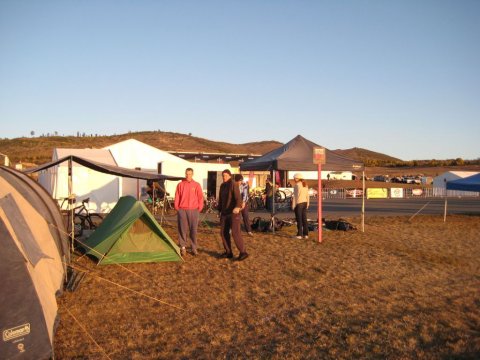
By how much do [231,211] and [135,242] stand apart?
6.33ft

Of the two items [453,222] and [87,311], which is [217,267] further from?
[453,222]

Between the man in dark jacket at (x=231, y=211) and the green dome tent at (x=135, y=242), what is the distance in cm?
104

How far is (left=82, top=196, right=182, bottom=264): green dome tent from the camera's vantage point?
8.38m

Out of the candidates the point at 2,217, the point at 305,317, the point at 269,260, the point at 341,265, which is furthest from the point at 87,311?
the point at 341,265

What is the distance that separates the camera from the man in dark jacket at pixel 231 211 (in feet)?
28.3

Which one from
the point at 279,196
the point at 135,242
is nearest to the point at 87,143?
the point at 279,196

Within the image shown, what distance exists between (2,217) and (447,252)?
9060 millimetres

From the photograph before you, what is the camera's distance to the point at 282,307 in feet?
19.0

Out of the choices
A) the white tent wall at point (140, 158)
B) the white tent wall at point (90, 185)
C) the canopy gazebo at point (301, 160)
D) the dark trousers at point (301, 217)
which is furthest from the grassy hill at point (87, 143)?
the dark trousers at point (301, 217)

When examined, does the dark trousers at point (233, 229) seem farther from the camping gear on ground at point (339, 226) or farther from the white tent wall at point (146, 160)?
the white tent wall at point (146, 160)

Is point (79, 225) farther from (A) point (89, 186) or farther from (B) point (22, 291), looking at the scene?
(B) point (22, 291)

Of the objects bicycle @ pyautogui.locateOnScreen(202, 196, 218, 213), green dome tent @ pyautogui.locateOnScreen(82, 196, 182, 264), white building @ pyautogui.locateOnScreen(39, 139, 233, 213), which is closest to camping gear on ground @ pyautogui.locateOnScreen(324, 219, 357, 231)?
green dome tent @ pyautogui.locateOnScreen(82, 196, 182, 264)

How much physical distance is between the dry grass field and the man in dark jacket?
32cm

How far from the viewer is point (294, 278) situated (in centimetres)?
738
